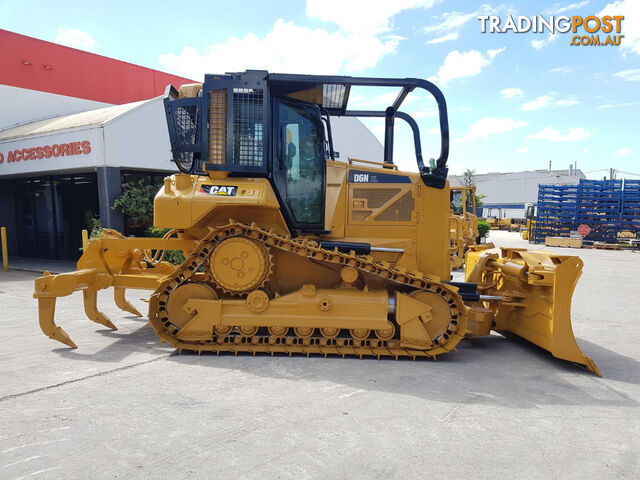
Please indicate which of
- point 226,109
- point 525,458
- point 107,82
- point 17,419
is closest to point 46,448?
point 17,419

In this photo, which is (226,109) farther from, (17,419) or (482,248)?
(482,248)

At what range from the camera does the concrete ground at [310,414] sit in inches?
109

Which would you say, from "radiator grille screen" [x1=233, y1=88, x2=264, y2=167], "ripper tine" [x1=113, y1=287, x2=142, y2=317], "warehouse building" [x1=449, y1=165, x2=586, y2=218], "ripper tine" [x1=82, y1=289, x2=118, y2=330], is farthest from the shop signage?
"warehouse building" [x1=449, y1=165, x2=586, y2=218]

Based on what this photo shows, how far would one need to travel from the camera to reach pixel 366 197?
214 inches

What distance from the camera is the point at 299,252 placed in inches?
192

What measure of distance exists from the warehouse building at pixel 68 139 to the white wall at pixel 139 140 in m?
0.03

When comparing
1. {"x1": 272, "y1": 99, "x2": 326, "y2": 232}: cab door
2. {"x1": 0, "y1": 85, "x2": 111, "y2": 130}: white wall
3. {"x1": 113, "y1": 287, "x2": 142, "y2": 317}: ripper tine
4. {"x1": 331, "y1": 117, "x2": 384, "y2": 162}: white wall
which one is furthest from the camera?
{"x1": 331, "y1": 117, "x2": 384, "y2": 162}: white wall

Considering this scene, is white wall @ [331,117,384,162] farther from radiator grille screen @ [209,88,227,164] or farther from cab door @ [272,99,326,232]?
radiator grille screen @ [209,88,227,164]

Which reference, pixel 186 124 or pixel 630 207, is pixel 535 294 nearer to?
pixel 186 124

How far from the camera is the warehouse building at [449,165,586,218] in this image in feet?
246

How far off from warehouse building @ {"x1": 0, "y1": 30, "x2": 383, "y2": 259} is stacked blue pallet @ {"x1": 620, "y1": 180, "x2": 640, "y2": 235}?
19467mm

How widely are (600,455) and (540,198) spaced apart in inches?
1156

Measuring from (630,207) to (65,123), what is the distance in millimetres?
31783

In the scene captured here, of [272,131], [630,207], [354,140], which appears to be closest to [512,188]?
[630,207]
